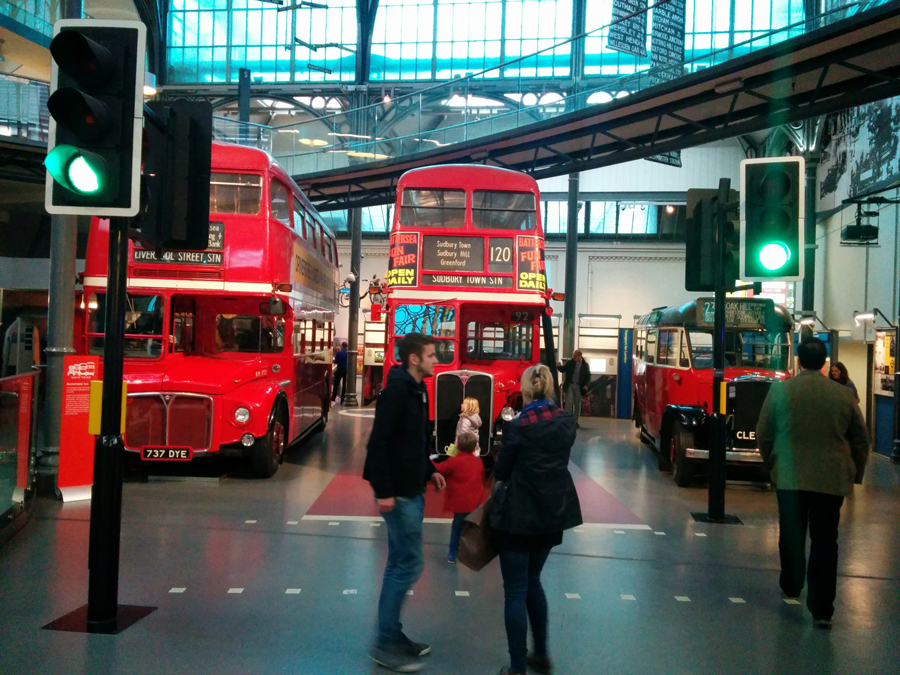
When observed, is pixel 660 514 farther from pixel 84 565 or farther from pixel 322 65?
pixel 322 65

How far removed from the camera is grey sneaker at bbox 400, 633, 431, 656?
4199mm

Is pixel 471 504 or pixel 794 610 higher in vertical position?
pixel 471 504

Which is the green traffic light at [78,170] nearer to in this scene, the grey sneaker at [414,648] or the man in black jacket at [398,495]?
the man in black jacket at [398,495]

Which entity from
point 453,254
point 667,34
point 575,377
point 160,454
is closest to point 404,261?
point 453,254

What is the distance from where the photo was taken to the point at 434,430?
34.0 feet

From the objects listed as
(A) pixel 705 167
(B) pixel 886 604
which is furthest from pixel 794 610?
(A) pixel 705 167

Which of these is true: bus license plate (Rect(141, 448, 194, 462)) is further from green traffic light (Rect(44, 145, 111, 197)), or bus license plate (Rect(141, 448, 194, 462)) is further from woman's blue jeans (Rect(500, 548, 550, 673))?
woman's blue jeans (Rect(500, 548, 550, 673))

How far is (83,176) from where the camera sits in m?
4.32

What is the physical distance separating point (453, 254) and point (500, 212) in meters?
0.96

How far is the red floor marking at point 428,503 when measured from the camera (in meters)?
8.01

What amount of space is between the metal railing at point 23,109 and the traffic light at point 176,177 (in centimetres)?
1274

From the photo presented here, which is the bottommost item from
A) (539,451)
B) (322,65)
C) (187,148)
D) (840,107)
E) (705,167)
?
(539,451)

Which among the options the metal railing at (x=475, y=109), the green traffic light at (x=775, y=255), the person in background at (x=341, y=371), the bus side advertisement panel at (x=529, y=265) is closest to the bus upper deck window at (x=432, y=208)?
the bus side advertisement panel at (x=529, y=265)

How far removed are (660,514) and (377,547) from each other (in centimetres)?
331
